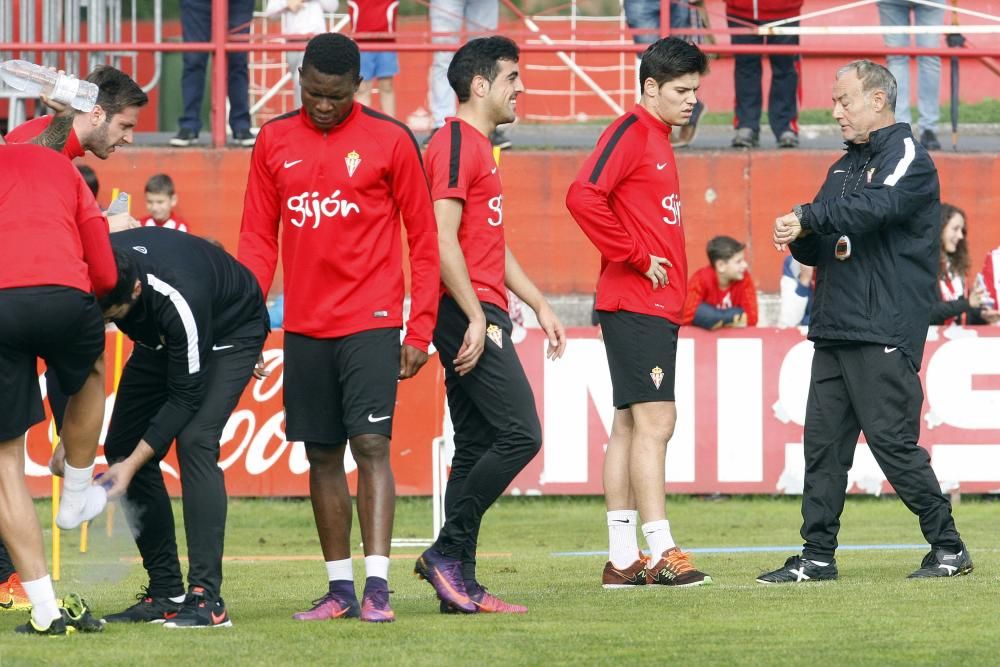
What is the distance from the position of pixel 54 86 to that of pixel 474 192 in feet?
5.87

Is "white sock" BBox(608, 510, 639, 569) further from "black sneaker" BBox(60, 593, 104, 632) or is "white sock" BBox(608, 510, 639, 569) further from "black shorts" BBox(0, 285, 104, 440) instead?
"black shorts" BBox(0, 285, 104, 440)

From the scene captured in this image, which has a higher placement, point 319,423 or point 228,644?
point 319,423

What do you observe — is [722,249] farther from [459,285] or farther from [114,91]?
[114,91]

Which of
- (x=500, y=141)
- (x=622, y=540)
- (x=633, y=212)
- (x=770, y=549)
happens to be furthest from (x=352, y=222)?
(x=500, y=141)

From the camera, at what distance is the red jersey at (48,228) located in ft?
20.3

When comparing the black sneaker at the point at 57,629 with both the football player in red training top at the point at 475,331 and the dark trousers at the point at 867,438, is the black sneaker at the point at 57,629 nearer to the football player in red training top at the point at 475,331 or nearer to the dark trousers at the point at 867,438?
the football player in red training top at the point at 475,331

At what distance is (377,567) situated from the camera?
21.8ft

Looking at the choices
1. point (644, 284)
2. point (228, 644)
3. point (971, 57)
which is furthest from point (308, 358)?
point (971, 57)

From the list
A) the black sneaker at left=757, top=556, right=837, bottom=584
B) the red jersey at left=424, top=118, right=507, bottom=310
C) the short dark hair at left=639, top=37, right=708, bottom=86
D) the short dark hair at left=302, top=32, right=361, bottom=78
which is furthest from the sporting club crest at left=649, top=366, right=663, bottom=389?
the short dark hair at left=302, top=32, right=361, bottom=78

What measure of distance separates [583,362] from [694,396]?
0.89m

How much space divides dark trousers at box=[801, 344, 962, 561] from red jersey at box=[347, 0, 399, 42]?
28.7 feet

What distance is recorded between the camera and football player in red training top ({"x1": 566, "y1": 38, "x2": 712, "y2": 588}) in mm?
7902

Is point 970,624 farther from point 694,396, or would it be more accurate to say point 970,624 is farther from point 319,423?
point 694,396

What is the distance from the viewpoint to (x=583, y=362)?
13.1m
